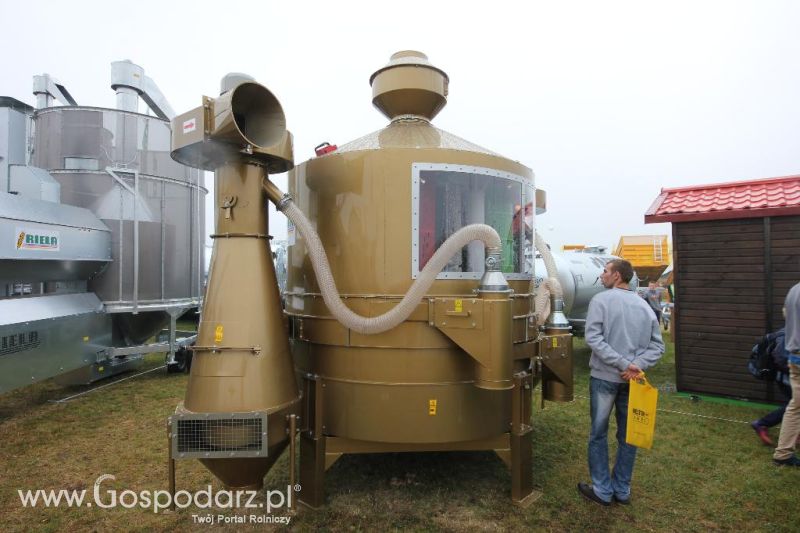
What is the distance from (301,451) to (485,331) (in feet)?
6.35

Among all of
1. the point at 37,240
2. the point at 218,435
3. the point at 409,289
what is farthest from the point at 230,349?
the point at 37,240

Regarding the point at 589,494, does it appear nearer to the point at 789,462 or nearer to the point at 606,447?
the point at 606,447

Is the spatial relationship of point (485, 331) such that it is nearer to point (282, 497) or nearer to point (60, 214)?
Result: point (282, 497)

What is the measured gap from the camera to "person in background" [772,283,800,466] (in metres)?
5.00

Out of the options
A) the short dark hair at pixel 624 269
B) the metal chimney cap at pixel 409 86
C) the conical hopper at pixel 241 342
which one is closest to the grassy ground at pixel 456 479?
the conical hopper at pixel 241 342

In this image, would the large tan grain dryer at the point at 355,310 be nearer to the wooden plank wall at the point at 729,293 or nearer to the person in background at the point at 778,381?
the person in background at the point at 778,381

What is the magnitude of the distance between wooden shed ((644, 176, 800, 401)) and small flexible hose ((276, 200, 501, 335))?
507 cm

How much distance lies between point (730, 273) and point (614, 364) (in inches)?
176

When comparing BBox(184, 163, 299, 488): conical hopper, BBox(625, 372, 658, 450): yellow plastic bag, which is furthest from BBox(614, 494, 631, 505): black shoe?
BBox(184, 163, 299, 488): conical hopper

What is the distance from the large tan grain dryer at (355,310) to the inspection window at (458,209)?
0.04 feet

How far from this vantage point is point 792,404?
199 inches

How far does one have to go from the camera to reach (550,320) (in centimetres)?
500

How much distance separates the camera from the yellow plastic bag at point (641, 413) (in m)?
3.88

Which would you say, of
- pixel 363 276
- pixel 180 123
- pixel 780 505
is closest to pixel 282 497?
pixel 363 276
